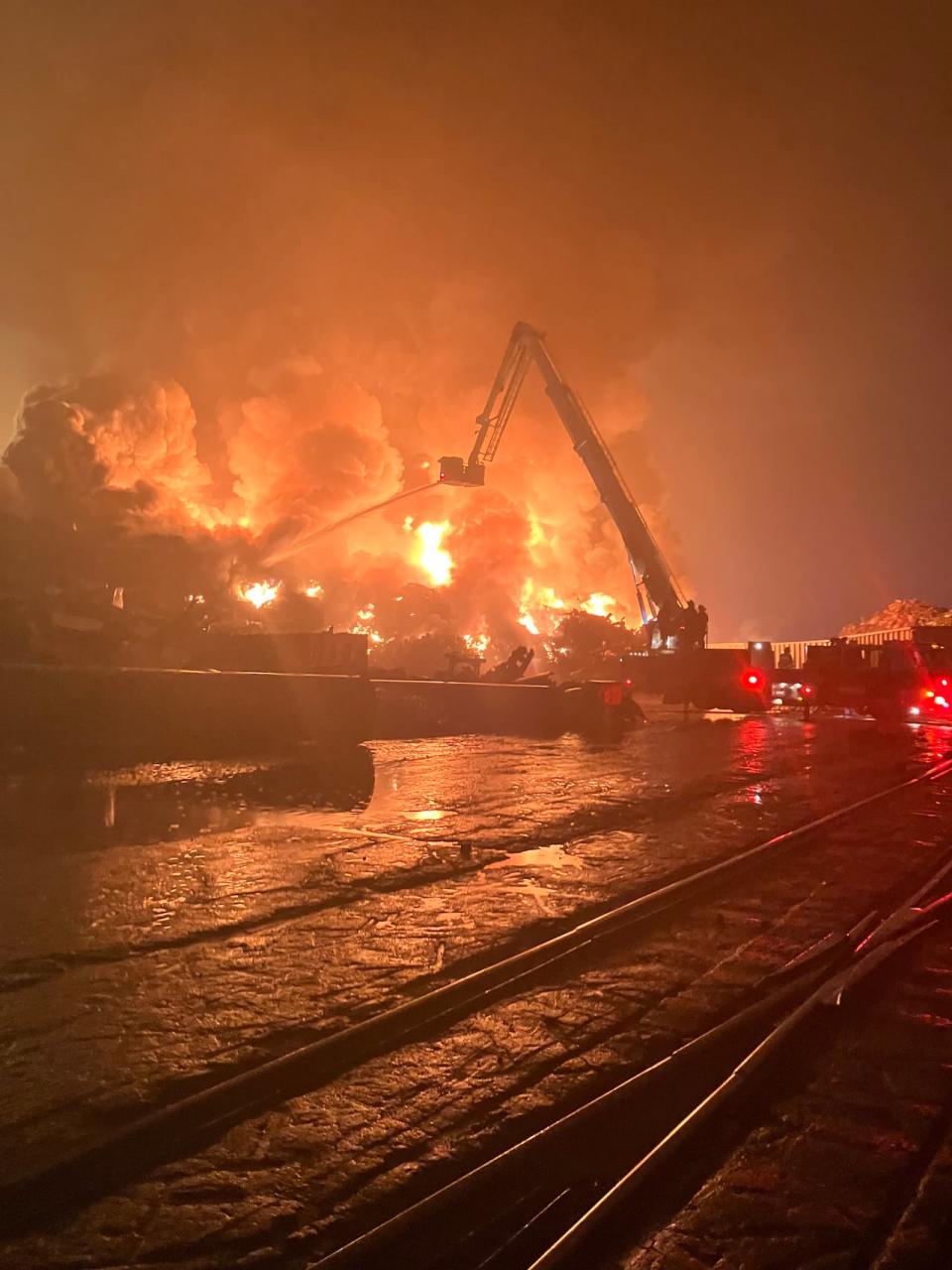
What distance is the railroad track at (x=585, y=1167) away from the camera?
227 cm

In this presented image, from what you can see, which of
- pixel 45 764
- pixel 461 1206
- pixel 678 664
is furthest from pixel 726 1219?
pixel 678 664

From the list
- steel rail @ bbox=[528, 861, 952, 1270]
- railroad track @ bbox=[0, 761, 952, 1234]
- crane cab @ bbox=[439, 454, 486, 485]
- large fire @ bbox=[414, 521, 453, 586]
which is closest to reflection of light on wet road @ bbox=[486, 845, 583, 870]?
railroad track @ bbox=[0, 761, 952, 1234]

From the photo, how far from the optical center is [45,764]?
1165 centimetres

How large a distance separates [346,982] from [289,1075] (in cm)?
97

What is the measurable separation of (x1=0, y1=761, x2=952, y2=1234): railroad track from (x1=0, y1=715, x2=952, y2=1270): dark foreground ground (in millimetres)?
83

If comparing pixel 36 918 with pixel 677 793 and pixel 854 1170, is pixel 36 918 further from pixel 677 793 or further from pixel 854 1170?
pixel 677 793

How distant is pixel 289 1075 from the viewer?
3236mm

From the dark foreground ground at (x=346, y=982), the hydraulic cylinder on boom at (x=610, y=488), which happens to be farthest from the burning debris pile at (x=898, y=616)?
the dark foreground ground at (x=346, y=982)

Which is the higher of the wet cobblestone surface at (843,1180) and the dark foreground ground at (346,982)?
the dark foreground ground at (346,982)

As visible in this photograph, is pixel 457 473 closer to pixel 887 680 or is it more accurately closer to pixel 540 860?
pixel 887 680

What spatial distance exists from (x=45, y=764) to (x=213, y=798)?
11.0 feet

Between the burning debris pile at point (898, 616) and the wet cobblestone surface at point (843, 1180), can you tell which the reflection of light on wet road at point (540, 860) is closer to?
the wet cobblestone surface at point (843, 1180)

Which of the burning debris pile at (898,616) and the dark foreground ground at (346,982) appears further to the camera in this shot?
the burning debris pile at (898,616)

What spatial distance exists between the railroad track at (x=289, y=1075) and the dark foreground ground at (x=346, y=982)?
83mm
